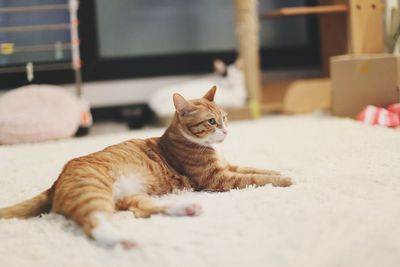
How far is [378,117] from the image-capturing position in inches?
66.2

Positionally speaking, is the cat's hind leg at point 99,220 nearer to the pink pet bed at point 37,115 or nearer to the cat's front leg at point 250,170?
the cat's front leg at point 250,170

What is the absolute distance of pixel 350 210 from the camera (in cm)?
84

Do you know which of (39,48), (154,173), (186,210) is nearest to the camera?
(186,210)

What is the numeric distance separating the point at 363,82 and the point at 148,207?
3.97 feet

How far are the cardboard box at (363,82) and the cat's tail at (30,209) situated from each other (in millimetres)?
Result: 1280

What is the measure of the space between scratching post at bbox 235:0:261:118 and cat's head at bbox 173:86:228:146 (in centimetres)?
123

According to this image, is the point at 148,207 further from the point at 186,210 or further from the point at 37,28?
the point at 37,28

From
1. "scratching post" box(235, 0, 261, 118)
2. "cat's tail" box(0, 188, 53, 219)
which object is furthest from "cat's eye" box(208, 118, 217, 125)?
"scratching post" box(235, 0, 261, 118)

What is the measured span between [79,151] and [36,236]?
0.70 m

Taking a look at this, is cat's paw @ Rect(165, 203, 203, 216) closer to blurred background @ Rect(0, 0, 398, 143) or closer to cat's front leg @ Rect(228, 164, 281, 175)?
cat's front leg @ Rect(228, 164, 281, 175)

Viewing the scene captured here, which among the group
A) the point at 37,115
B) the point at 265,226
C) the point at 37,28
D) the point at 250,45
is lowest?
the point at 265,226

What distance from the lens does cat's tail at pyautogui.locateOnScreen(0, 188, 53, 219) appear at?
0.93m

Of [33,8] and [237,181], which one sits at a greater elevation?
[33,8]

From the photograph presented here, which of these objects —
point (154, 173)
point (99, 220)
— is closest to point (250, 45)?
point (154, 173)
